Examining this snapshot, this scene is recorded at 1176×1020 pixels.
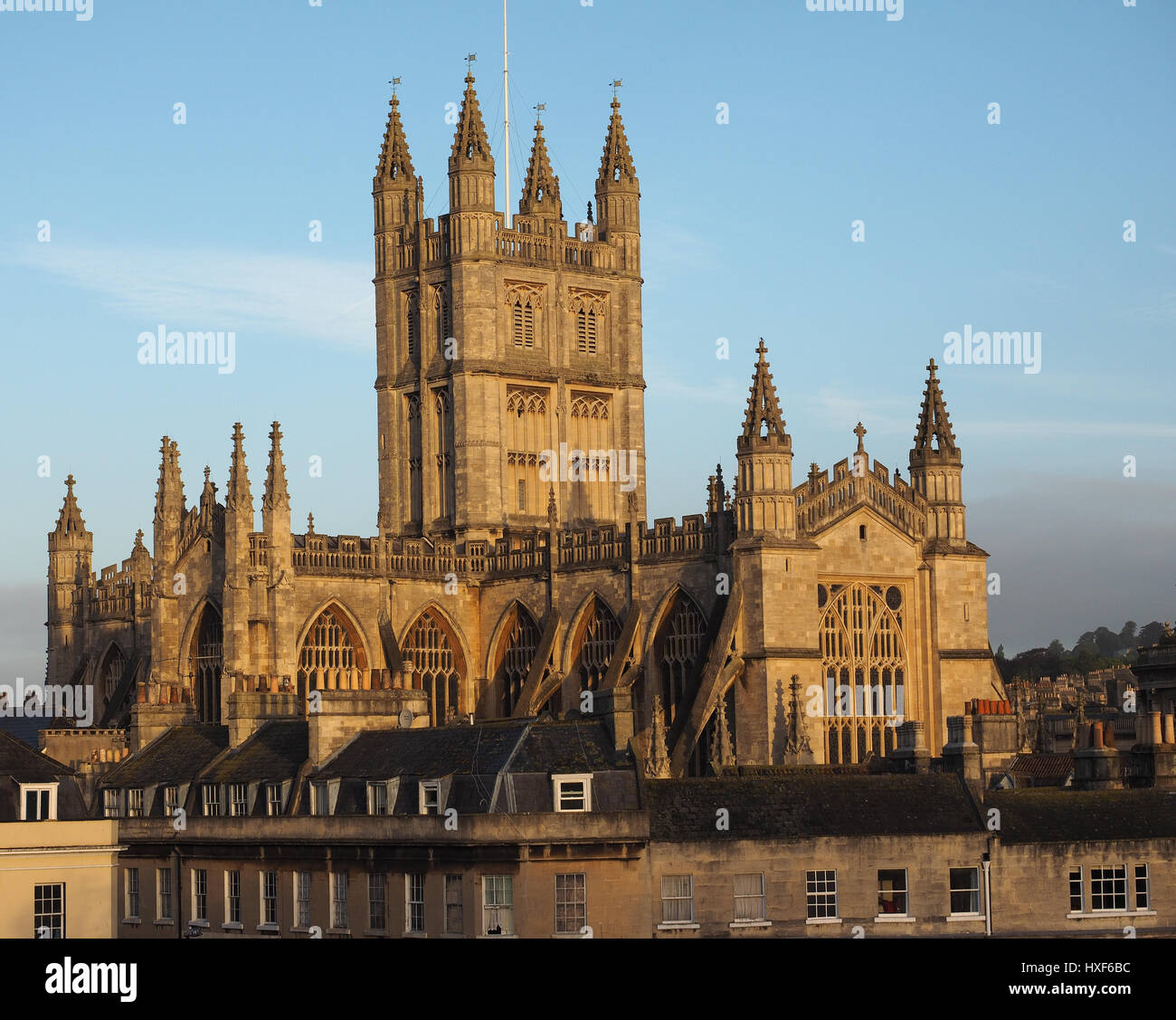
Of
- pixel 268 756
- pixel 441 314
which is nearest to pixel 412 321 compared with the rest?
pixel 441 314

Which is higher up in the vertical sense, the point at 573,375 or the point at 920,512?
the point at 573,375

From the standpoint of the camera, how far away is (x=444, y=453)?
9244 centimetres

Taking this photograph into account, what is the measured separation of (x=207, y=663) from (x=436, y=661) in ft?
27.1

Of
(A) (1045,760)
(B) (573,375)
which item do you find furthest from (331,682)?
(A) (1045,760)

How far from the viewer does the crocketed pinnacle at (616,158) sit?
9706cm

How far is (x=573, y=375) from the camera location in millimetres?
93875

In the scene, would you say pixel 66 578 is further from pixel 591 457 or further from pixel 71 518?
pixel 591 457

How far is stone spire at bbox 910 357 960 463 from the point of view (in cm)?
7938

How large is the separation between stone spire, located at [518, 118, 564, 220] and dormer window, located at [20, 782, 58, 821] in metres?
49.9

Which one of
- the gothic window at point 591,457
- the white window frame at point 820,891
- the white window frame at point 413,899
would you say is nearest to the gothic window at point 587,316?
the gothic window at point 591,457

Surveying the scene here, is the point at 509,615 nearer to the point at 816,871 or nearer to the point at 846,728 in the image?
the point at 846,728

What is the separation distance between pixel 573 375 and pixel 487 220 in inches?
279

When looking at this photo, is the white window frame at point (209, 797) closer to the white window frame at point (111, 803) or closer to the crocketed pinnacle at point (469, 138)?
the white window frame at point (111, 803)

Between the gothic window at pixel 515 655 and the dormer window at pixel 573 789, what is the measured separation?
1437 inches
